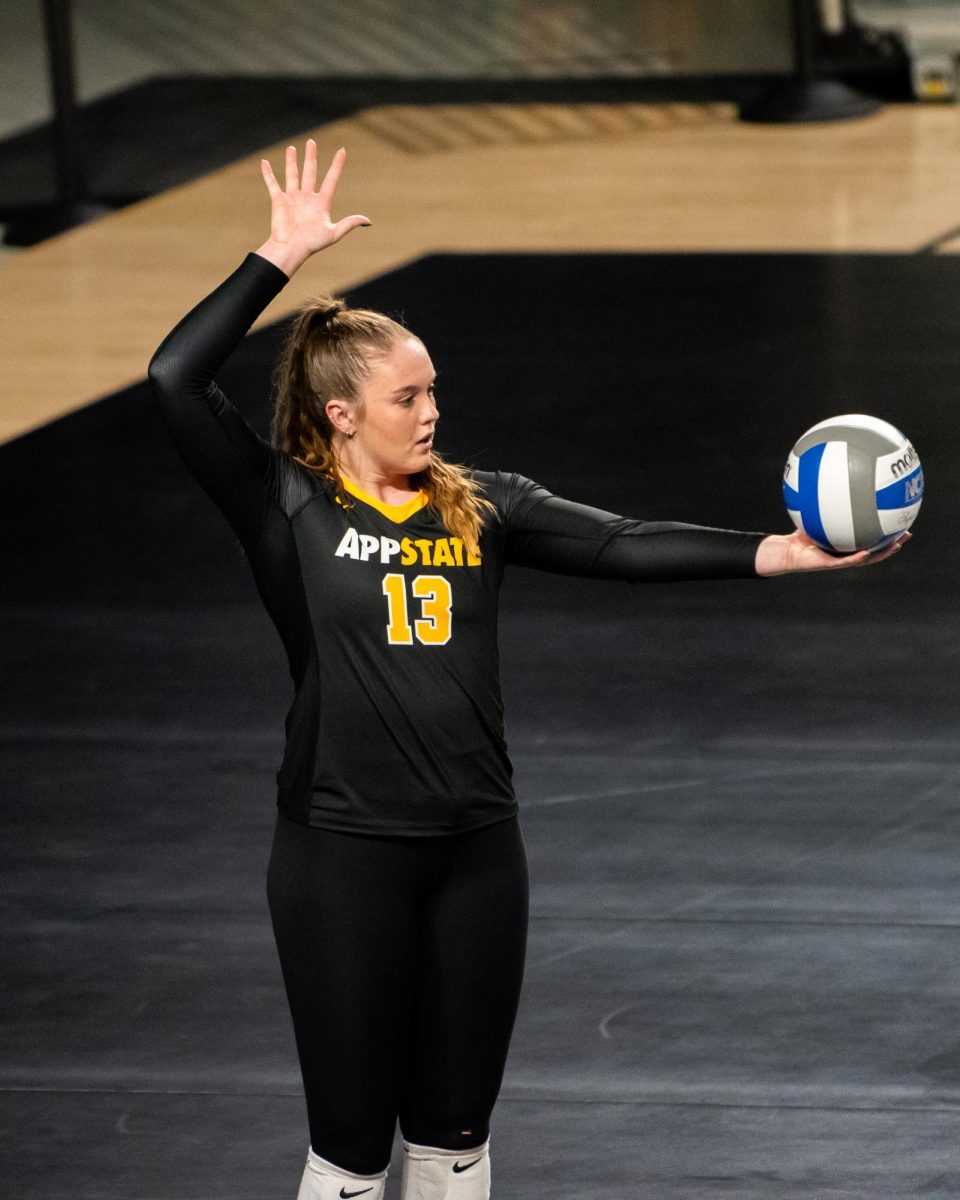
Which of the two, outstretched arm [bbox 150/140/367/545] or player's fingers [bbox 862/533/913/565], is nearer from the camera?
outstretched arm [bbox 150/140/367/545]

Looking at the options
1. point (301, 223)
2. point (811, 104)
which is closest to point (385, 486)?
point (301, 223)

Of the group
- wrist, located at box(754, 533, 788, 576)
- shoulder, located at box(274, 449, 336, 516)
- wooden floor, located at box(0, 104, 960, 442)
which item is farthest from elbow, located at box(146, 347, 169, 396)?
wooden floor, located at box(0, 104, 960, 442)

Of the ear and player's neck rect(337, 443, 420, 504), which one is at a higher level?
the ear

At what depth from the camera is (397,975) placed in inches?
111

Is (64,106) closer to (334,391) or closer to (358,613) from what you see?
(334,391)

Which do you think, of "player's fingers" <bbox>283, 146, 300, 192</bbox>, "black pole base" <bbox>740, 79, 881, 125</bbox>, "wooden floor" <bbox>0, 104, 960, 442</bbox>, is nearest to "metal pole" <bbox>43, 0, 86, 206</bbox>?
"wooden floor" <bbox>0, 104, 960, 442</bbox>

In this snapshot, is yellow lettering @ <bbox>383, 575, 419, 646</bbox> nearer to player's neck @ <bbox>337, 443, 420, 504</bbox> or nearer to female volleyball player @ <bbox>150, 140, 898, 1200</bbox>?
female volleyball player @ <bbox>150, 140, 898, 1200</bbox>

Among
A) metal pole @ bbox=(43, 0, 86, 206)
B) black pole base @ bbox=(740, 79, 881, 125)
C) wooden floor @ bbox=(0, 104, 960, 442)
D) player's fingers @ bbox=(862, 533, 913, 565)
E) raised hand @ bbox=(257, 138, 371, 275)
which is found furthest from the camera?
black pole base @ bbox=(740, 79, 881, 125)

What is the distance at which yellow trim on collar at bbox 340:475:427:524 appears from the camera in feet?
9.40

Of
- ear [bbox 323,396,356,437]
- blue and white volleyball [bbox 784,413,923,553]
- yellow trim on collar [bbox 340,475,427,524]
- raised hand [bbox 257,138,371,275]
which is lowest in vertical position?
blue and white volleyball [bbox 784,413,923,553]

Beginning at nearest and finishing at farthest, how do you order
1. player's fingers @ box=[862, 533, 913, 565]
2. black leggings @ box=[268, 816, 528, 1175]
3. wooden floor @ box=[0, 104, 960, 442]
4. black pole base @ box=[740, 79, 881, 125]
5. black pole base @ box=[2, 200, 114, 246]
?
1. black leggings @ box=[268, 816, 528, 1175]
2. player's fingers @ box=[862, 533, 913, 565]
3. wooden floor @ box=[0, 104, 960, 442]
4. black pole base @ box=[2, 200, 114, 246]
5. black pole base @ box=[740, 79, 881, 125]

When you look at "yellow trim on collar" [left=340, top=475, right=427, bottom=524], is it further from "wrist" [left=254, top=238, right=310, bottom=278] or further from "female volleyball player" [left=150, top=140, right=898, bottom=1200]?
"wrist" [left=254, top=238, right=310, bottom=278]

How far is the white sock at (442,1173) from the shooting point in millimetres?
2885

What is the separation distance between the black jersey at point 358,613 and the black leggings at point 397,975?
0.05 metres
